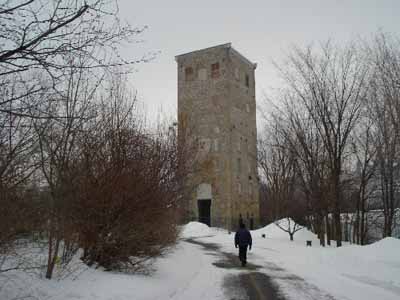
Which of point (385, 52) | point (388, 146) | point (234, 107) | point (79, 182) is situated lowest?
point (79, 182)

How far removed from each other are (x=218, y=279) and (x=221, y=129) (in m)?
34.6

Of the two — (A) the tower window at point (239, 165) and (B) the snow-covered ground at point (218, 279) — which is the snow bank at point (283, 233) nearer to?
(A) the tower window at point (239, 165)

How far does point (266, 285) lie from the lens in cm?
1122

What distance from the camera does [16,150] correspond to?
760cm

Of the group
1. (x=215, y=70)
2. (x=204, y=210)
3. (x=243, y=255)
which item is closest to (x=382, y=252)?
(x=243, y=255)

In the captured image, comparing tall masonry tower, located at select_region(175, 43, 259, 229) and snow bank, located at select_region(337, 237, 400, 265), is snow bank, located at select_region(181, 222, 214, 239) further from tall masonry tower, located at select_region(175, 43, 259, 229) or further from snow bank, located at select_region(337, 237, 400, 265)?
snow bank, located at select_region(337, 237, 400, 265)

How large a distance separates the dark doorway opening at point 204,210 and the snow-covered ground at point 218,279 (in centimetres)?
2912

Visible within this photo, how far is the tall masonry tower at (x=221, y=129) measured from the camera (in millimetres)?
45594

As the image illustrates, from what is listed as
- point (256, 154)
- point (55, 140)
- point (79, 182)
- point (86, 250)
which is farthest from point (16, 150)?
point (256, 154)

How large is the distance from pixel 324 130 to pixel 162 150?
438 inches

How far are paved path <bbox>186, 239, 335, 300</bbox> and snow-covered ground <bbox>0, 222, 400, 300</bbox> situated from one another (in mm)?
28

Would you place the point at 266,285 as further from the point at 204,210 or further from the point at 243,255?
the point at 204,210

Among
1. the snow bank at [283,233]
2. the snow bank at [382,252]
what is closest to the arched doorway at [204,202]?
the snow bank at [283,233]

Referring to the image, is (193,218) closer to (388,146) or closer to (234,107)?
(234,107)
